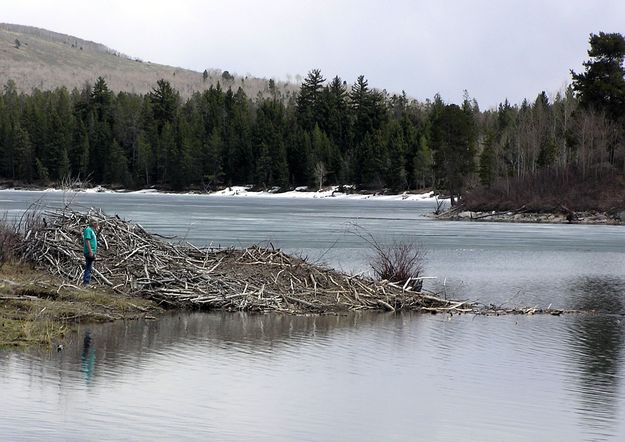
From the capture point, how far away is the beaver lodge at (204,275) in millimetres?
24516

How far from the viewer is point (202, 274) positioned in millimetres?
25016

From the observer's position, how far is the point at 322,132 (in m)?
160

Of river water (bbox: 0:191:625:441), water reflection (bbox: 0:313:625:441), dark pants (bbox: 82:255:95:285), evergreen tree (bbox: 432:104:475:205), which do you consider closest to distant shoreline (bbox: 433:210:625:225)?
evergreen tree (bbox: 432:104:475:205)

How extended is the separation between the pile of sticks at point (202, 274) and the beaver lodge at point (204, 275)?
0.08 feet

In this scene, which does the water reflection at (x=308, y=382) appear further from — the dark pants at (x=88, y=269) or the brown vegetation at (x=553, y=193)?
the brown vegetation at (x=553, y=193)

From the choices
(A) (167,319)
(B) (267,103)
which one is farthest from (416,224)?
(B) (267,103)

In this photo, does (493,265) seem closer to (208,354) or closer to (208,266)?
(208,266)

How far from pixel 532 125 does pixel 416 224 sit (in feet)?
191

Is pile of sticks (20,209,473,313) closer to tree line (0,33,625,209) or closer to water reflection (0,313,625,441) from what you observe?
water reflection (0,313,625,441)

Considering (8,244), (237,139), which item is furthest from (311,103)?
(8,244)

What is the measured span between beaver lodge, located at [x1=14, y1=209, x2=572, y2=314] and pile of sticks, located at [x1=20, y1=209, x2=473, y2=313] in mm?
24

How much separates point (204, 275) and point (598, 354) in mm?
9655

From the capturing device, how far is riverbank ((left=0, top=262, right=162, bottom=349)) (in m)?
19.3

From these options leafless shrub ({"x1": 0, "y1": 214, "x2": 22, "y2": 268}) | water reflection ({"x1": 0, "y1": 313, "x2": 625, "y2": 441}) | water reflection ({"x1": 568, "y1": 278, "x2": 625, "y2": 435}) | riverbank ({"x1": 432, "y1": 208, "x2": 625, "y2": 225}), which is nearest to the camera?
water reflection ({"x1": 0, "y1": 313, "x2": 625, "y2": 441})
